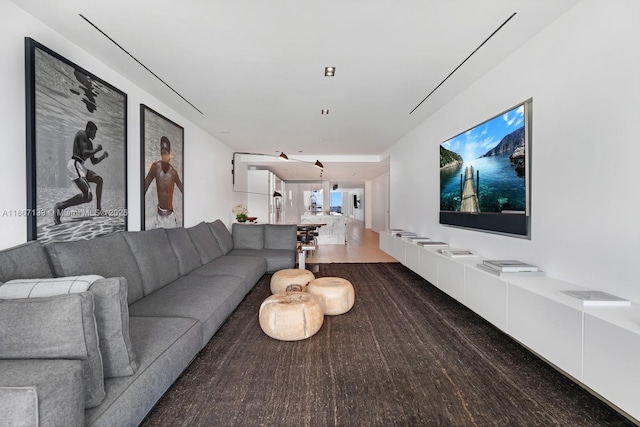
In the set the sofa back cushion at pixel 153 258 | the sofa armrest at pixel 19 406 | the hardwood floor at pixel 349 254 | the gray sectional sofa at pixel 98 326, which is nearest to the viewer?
the sofa armrest at pixel 19 406

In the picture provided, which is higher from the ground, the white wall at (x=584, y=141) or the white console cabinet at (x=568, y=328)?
the white wall at (x=584, y=141)

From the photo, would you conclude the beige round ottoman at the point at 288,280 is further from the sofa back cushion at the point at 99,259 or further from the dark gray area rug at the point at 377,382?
the sofa back cushion at the point at 99,259

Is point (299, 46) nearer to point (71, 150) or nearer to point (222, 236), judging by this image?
point (71, 150)

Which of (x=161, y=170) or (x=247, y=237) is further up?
(x=161, y=170)

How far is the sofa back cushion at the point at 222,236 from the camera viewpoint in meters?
4.83

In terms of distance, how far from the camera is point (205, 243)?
13.9 feet

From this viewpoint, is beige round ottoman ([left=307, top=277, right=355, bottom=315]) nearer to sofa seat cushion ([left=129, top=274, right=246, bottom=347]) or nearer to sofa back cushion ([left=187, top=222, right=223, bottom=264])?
sofa seat cushion ([left=129, top=274, right=246, bottom=347])

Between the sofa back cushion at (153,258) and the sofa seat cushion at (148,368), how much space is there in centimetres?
72

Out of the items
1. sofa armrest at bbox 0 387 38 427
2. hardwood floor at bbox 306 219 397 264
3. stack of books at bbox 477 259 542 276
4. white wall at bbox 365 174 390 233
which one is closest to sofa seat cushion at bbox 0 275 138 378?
sofa armrest at bbox 0 387 38 427

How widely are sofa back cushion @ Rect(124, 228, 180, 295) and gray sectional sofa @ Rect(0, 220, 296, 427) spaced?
1 centimetres

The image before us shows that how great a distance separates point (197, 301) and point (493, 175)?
3.01m

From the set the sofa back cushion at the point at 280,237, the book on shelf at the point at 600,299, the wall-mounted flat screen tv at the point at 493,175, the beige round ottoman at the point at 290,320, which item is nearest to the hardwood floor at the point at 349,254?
the sofa back cushion at the point at 280,237

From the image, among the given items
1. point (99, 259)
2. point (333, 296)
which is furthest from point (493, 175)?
point (99, 259)

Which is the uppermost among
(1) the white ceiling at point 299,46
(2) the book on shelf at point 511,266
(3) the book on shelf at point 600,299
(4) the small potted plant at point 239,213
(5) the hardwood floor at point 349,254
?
(1) the white ceiling at point 299,46
